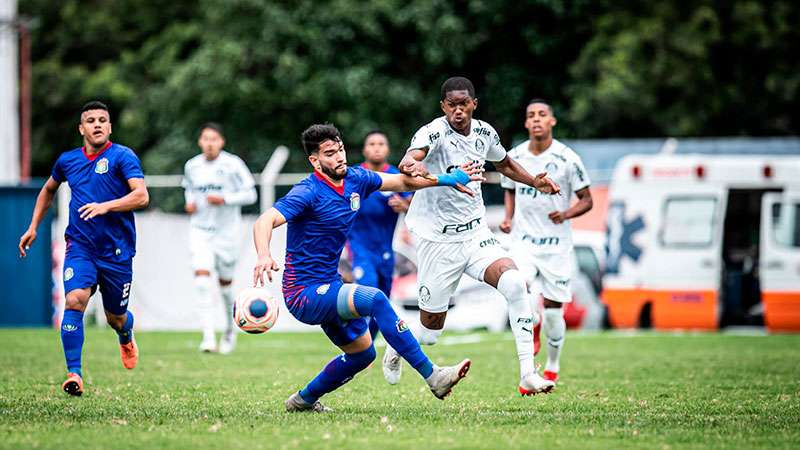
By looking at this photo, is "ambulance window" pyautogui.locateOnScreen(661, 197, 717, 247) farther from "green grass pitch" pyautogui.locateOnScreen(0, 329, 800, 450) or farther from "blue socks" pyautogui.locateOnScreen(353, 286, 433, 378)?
"blue socks" pyautogui.locateOnScreen(353, 286, 433, 378)

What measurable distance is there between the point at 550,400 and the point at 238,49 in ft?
75.4

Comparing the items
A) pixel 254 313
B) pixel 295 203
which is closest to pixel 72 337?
pixel 254 313

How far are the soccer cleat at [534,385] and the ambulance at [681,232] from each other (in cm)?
1379

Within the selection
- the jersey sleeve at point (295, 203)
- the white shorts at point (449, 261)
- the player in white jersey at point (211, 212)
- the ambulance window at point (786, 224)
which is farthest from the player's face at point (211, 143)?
the ambulance window at point (786, 224)

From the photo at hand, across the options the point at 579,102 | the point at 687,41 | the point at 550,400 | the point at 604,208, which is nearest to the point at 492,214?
the point at 604,208

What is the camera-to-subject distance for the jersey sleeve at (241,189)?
16.7m

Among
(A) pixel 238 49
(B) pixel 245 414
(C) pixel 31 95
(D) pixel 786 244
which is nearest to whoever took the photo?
(B) pixel 245 414

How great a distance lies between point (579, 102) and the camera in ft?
107

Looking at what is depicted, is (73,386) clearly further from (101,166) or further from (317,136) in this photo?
(317,136)

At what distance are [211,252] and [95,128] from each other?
6217 millimetres

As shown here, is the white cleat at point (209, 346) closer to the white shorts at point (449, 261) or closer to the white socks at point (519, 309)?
the white shorts at point (449, 261)

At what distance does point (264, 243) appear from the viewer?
28.0 feet

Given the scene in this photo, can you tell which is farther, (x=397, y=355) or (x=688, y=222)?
(x=688, y=222)

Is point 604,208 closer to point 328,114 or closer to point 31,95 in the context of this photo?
point 328,114
